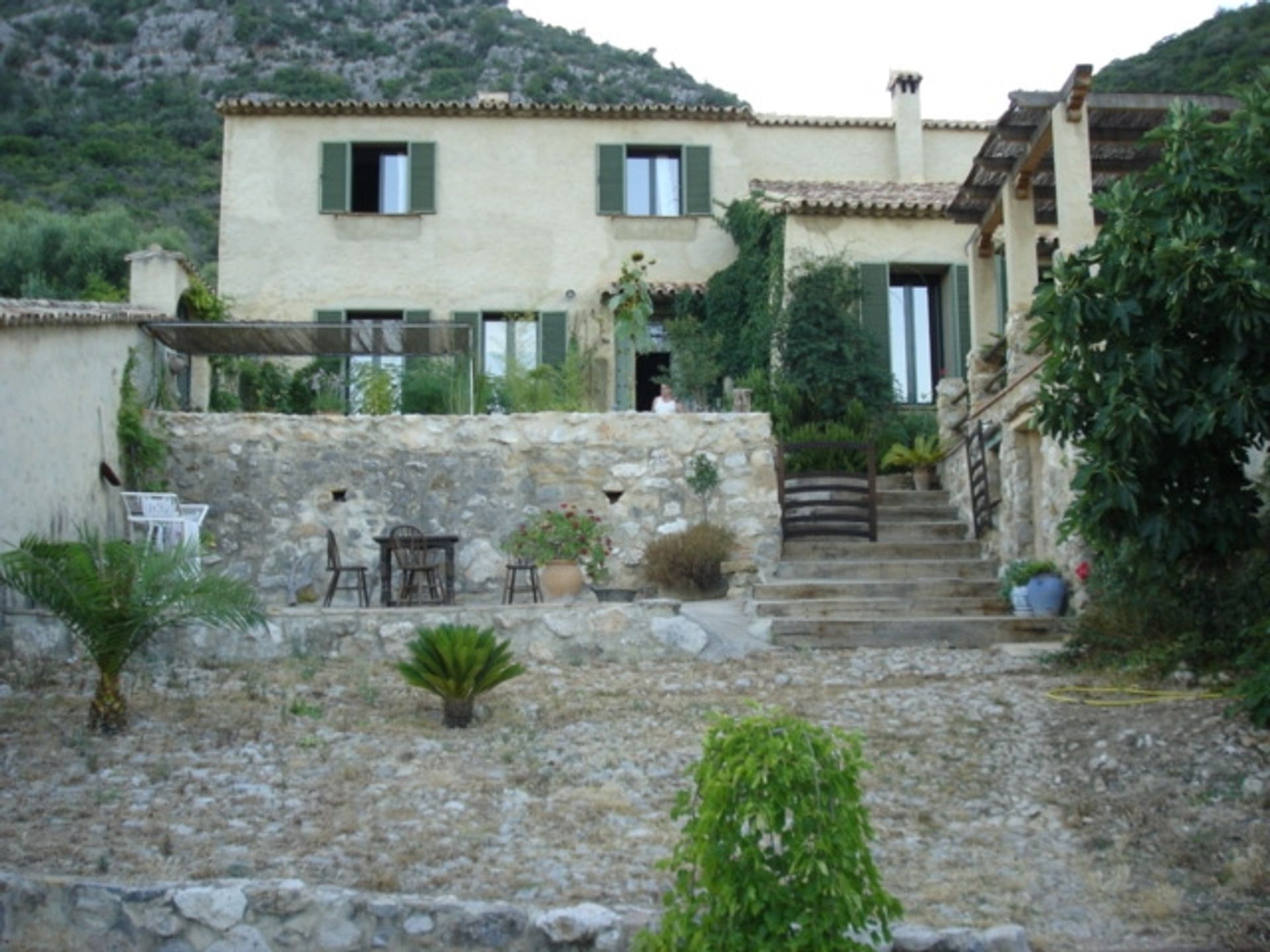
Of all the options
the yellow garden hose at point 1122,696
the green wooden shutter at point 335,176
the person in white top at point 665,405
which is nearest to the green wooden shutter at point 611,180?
the green wooden shutter at point 335,176

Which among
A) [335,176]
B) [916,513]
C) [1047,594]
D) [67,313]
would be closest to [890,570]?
[1047,594]

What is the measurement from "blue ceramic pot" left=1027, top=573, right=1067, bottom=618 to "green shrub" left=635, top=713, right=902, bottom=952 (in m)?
7.01

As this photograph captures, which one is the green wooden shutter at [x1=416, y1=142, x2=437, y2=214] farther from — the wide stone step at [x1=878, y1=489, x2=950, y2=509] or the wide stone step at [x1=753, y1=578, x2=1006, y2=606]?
the wide stone step at [x1=753, y1=578, x2=1006, y2=606]

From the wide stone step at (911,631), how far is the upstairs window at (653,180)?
944cm

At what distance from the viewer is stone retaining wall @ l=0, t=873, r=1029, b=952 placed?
16.4 ft

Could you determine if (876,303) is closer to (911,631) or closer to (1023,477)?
(1023,477)

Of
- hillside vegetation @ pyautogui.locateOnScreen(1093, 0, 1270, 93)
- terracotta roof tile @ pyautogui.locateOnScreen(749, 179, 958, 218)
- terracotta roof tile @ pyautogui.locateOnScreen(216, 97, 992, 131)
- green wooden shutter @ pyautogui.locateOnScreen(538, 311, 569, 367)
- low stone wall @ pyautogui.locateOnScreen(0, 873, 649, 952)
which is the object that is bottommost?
low stone wall @ pyautogui.locateOnScreen(0, 873, 649, 952)

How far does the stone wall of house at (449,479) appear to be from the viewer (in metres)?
12.4

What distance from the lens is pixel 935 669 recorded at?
936cm

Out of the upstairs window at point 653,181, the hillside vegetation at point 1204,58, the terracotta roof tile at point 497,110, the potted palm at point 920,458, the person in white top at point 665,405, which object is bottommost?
the potted palm at point 920,458

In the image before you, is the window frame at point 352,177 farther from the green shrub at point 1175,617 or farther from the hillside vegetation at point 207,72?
the hillside vegetation at point 207,72

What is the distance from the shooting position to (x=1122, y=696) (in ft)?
26.3

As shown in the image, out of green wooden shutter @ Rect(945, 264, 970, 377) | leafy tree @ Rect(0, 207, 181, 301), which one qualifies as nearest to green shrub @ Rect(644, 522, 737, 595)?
green wooden shutter @ Rect(945, 264, 970, 377)

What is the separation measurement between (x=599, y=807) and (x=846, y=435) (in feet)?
29.2
